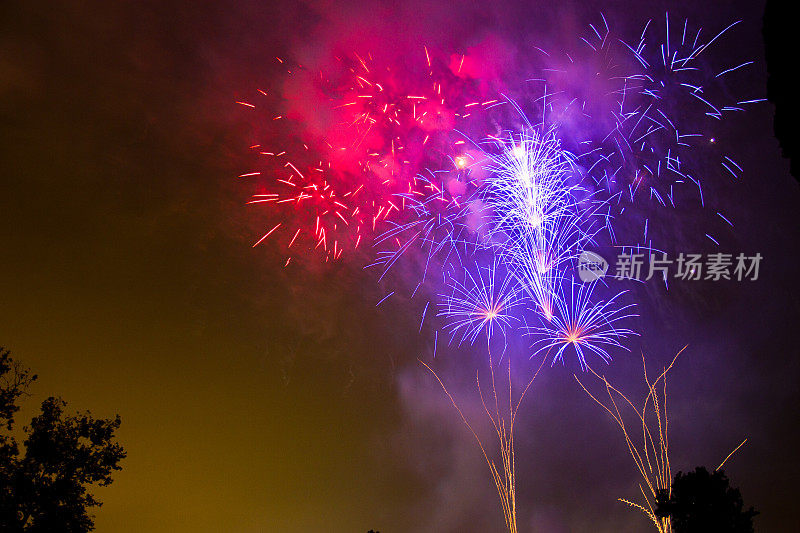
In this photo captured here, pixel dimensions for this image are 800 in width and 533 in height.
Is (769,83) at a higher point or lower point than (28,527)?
higher

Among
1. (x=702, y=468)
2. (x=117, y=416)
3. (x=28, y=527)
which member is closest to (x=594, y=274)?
(x=702, y=468)

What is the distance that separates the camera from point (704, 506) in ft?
55.1

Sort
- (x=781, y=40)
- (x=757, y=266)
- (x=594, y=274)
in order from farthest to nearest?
(x=594, y=274) → (x=757, y=266) → (x=781, y=40)

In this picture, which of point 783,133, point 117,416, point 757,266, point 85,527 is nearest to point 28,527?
point 85,527

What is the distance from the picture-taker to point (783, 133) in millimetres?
5719

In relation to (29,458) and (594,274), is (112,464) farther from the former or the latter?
(594,274)

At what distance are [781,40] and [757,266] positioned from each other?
1115 centimetres

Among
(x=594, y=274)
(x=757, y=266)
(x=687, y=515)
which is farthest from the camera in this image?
(x=687, y=515)

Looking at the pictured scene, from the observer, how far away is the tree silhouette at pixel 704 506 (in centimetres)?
1647

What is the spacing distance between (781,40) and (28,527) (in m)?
19.5

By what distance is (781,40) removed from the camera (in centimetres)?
556

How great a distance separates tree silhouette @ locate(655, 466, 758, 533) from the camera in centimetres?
1647

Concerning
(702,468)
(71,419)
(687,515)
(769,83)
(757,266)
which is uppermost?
(757,266)

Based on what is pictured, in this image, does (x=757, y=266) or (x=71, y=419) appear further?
(x=71, y=419)
